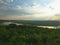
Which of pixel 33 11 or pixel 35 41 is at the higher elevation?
pixel 33 11

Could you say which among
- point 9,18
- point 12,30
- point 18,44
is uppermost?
point 9,18

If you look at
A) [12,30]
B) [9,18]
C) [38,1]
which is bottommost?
[12,30]

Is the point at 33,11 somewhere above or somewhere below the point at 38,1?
below

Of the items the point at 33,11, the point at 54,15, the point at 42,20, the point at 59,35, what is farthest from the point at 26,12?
the point at 59,35

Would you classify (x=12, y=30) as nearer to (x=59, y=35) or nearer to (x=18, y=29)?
(x=18, y=29)

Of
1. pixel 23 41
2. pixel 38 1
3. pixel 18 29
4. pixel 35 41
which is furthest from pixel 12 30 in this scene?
pixel 38 1

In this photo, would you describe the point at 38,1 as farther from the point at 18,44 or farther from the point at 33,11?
the point at 18,44
